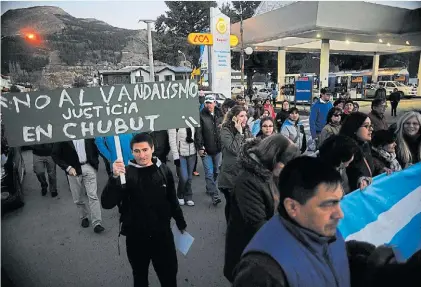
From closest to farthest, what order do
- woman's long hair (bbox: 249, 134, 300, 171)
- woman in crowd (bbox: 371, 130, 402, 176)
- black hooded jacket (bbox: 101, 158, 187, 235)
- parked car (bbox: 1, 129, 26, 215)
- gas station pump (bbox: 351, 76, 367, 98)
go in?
woman's long hair (bbox: 249, 134, 300, 171) → black hooded jacket (bbox: 101, 158, 187, 235) → woman in crowd (bbox: 371, 130, 402, 176) → parked car (bbox: 1, 129, 26, 215) → gas station pump (bbox: 351, 76, 367, 98)

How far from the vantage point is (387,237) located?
9.12ft

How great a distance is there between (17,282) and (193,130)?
3151 mm

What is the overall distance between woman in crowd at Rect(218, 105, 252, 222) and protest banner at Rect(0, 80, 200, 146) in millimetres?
1342

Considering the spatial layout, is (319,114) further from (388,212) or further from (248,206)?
(248,206)

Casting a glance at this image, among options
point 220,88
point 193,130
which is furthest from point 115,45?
point 193,130

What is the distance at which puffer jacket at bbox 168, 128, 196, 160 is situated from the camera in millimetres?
5098

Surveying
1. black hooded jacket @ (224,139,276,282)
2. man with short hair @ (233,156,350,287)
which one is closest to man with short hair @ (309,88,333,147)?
black hooded jacket @ (224,139,276,282)

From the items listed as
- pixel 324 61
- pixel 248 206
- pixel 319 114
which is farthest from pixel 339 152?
pixel 324 61

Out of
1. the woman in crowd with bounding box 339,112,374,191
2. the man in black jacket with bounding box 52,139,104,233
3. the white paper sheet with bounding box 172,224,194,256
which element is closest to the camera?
the white paper sheet with bounding box 172,224,194,256

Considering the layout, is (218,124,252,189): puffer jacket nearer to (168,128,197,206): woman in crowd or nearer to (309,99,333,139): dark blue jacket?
(168,128,197,206): woman in crowd

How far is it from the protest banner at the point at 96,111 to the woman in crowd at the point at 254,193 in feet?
2.34

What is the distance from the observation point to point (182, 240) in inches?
111

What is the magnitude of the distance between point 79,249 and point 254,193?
3005 mm

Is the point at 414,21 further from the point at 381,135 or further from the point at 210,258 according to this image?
the point at 210,258
